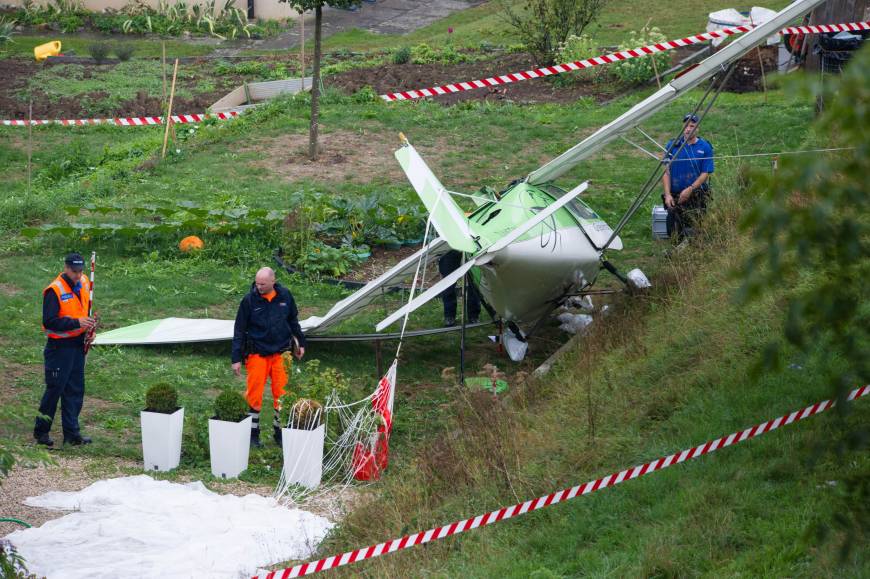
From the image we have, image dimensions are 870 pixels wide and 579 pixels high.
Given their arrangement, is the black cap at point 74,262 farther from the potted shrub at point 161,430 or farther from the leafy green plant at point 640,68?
the leafy green plant at point 640,68

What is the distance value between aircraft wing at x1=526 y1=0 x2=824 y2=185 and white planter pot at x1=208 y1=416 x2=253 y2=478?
5044 mm

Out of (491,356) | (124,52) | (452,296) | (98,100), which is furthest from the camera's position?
(124,52)

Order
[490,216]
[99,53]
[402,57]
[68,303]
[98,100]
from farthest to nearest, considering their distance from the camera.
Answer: [99,53]
[402,57]
[98,100]
[490,216]
[68,303]

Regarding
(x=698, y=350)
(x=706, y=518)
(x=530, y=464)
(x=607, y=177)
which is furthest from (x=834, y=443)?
(x=607, y=177)

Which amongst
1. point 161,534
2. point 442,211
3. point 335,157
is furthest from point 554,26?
point 161,534

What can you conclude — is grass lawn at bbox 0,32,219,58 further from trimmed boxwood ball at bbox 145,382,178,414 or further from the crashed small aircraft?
trimmed boxwood ball at bbox 145,382,178,414

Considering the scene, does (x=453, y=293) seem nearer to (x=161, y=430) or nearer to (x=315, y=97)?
(x=161, y=430)

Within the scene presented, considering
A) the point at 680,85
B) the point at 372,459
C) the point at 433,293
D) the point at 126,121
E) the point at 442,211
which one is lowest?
the point at 126,121

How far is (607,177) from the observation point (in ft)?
57.7

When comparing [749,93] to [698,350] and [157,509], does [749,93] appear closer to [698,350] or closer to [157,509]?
[698,350]

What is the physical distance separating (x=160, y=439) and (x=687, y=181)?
22.6 feet

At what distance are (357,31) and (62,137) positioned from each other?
13217mm

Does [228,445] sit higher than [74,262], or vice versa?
[74,262]

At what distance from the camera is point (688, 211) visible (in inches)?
489
